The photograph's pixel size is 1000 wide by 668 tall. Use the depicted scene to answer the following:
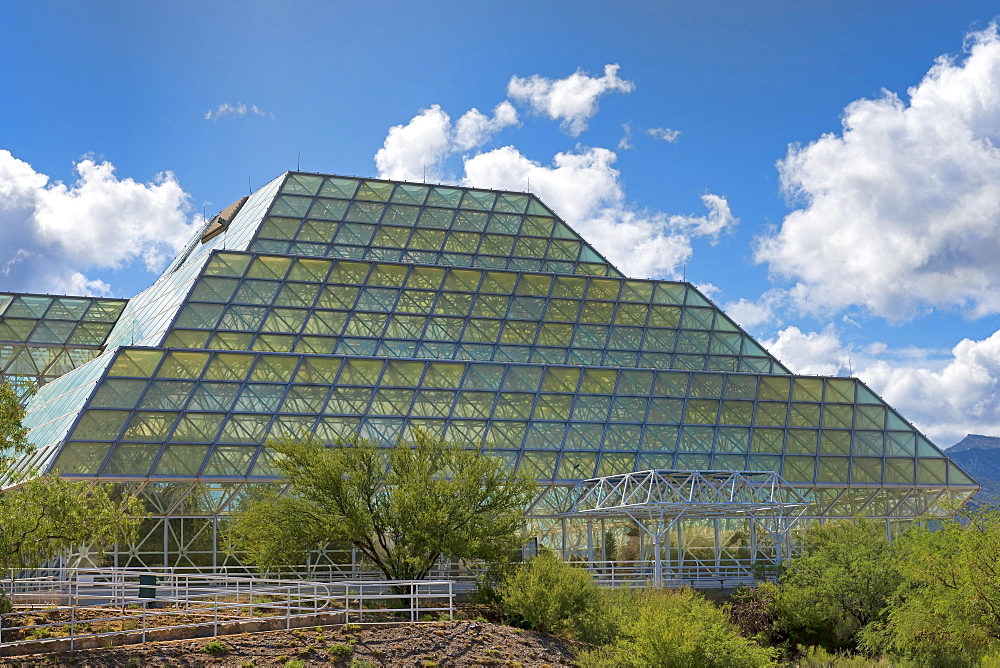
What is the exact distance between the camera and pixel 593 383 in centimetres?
5869

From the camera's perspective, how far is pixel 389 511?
3934cm

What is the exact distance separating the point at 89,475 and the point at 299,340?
1746 centimetres

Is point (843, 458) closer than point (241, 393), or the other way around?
point (241, 393)

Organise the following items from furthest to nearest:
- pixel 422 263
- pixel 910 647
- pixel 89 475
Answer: pixel 422 263 → pixel 89 475 → pixel 910 647

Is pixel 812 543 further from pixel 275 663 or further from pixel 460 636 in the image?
pixel 275 663

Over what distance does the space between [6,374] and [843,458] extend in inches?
2225

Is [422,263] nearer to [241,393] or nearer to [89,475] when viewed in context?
[241,393]

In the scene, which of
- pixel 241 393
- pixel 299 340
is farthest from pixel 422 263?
pixel 241 393

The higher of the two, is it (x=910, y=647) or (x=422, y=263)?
(x=422, y=263)

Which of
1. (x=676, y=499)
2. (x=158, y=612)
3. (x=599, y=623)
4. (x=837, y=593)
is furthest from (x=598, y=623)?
(x=158, y=612)

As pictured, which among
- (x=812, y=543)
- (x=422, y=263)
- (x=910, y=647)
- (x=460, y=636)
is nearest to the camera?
(x=460, y=636)

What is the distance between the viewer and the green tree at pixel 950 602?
3366 cm

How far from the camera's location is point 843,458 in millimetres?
57938

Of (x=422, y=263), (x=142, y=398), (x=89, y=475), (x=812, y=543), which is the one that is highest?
(x=422, y=263)
